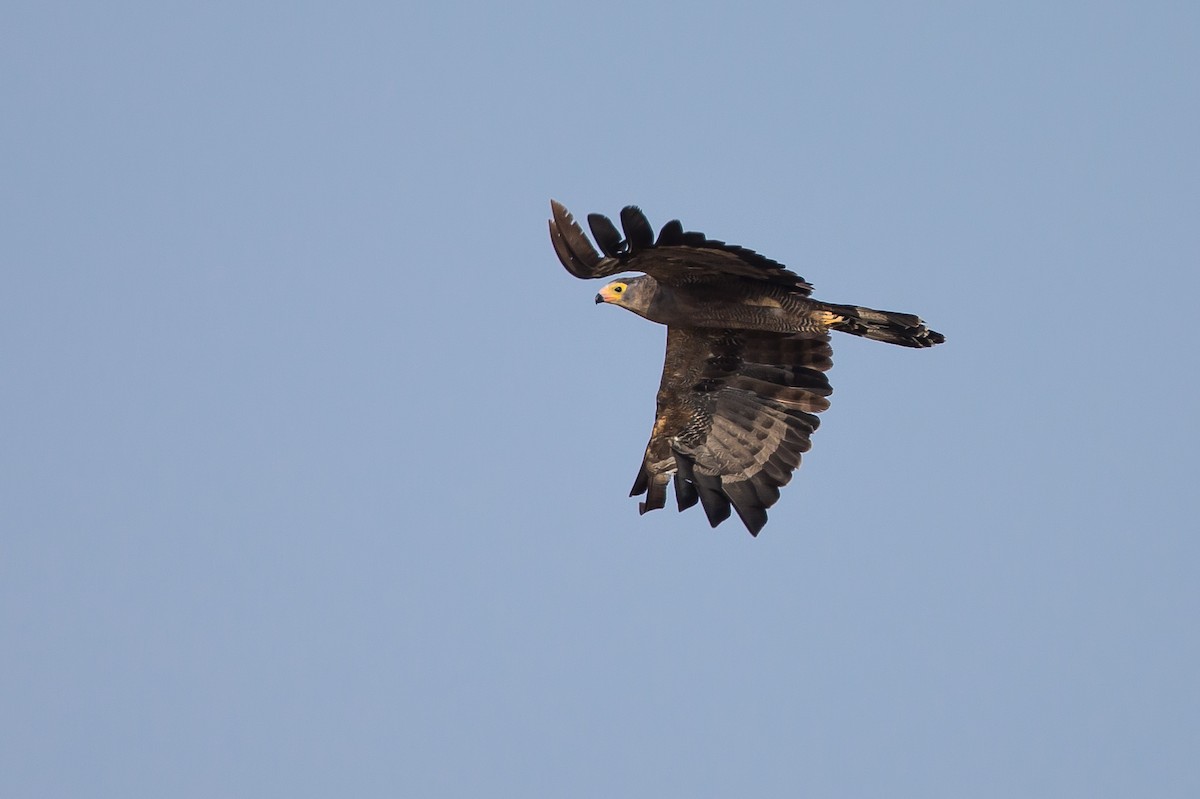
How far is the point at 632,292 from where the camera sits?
17156 mm

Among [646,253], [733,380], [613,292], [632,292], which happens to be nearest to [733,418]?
[733,380]

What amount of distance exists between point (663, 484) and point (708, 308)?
231 cm

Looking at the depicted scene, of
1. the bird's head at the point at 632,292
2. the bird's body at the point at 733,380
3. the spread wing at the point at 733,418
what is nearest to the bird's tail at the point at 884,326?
the bird's body at the point at 733,380

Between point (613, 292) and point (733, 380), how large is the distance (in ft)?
7.30

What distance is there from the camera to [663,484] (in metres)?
18.5

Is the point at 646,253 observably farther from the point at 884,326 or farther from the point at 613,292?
the point at 884,326

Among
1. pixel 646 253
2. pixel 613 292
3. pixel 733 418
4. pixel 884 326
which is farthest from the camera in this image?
pixel 733 418

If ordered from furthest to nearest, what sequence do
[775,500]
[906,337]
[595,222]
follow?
[775,500], [906,337], [595,222]

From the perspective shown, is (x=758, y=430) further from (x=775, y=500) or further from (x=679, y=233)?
(x=679, y=233)

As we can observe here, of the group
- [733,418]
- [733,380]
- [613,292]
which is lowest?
[733,418]

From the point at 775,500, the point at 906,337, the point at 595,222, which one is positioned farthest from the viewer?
the point at 775,500

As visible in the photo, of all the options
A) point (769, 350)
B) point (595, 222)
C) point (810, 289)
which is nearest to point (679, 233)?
point (595, 222)

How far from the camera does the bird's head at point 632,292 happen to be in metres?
17.1

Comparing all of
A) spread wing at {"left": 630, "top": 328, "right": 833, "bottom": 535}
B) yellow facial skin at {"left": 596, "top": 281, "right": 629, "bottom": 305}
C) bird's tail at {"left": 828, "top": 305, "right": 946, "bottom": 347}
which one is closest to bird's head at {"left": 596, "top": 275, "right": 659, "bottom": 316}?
yellow facial skin at {"left": 596, "top": 281, "right": 629, "bottom": 305}
